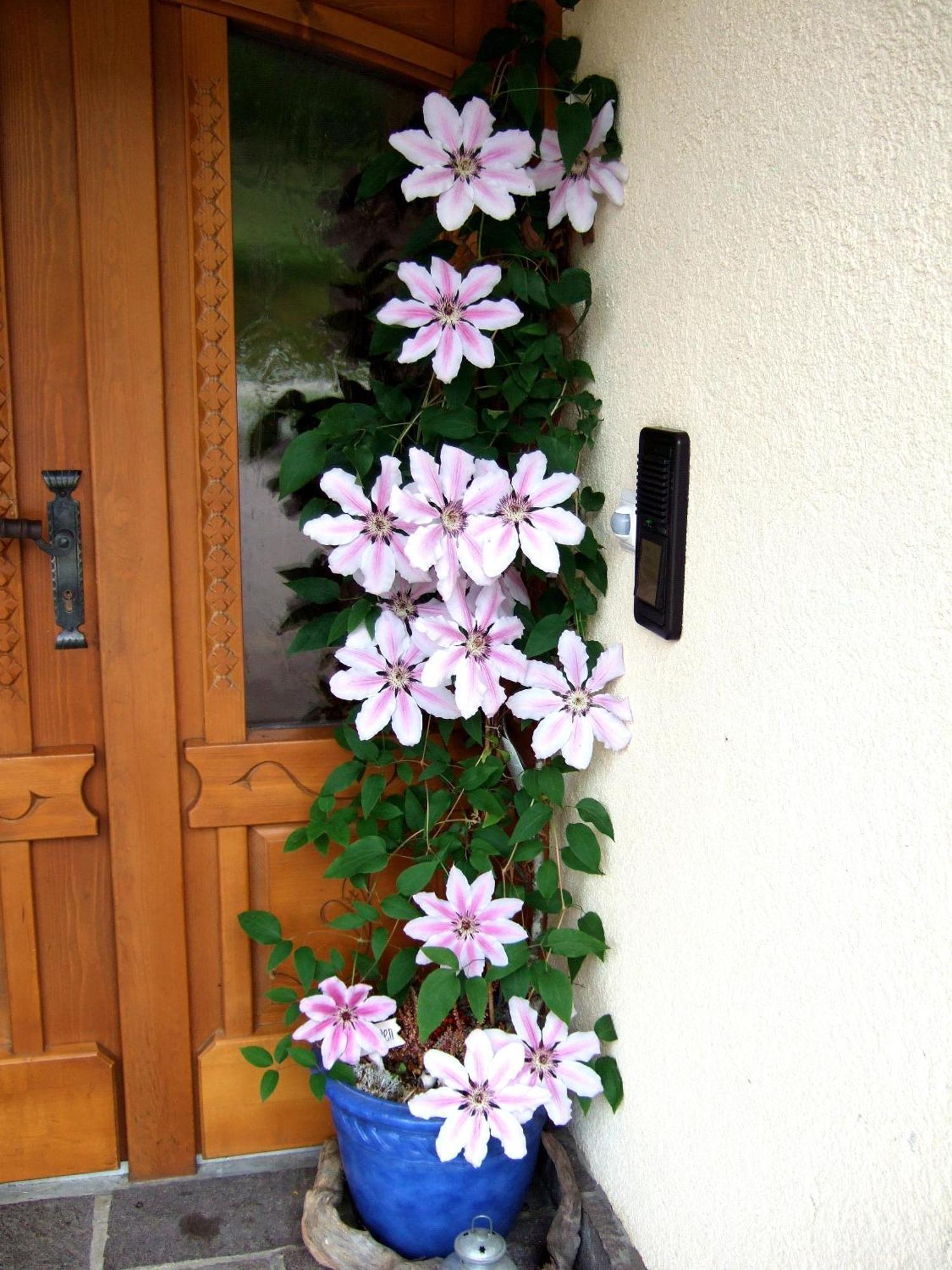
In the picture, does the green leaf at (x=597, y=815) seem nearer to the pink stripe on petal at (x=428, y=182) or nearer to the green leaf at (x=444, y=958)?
the green leaf at (x=444, y=958)

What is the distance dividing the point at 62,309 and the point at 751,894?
1.44 metres

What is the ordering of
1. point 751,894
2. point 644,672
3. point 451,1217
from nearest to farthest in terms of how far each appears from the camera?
1. point 751,894
2. point 644,672
3. point 451,1217

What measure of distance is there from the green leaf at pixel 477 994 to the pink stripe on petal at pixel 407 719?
0.38 meters

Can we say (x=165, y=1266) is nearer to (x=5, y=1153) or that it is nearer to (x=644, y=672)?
(x=5, y=1153)

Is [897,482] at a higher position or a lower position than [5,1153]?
higher

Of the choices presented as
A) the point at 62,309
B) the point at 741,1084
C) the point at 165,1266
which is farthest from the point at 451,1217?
Result: the point at 62,309

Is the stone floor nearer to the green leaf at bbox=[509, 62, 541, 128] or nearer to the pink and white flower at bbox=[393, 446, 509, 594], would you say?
the pink and white flower at bbox=[393, 446, 509, 594]

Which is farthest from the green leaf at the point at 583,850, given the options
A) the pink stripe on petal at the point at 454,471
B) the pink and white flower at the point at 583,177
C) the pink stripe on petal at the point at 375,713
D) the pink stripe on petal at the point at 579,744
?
the pink and white flower at the point at 583,177

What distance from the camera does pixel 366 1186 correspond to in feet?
6.18

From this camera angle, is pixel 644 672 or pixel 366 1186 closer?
pixel 644 672

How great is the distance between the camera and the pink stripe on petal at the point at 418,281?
1688mm

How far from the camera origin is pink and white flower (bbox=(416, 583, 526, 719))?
5.47 feet

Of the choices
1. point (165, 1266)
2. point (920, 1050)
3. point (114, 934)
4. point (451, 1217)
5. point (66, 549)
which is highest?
point (66, 549)

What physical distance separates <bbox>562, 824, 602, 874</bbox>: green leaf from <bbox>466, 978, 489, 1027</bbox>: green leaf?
23 cm
